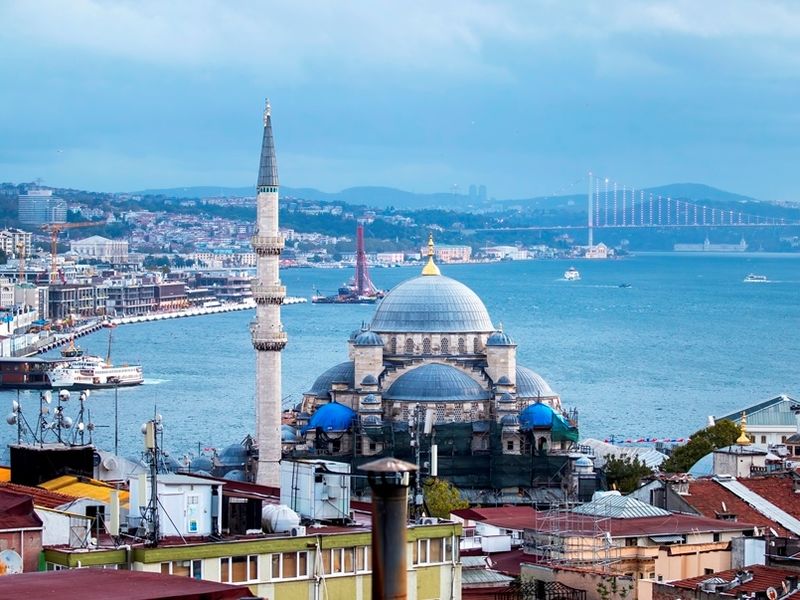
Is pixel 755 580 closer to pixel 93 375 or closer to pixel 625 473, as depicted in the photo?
pixel 625 473

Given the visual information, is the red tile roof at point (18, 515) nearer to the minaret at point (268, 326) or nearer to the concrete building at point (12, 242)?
the minaret at point (268, 326)

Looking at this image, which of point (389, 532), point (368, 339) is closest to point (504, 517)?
point (368, 339)

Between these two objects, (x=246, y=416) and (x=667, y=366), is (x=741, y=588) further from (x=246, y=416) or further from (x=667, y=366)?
(x=667, y=366)

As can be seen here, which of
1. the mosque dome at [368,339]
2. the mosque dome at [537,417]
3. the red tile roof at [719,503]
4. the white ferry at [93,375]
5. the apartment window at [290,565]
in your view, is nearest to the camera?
the apartment window at [290,565]

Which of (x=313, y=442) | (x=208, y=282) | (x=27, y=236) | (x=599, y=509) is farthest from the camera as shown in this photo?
(x=27, y=236)

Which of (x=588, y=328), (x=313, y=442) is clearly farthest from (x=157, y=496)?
(x=588, y=328)

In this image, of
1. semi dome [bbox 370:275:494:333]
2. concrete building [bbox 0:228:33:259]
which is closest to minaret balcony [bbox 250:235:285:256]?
semi dome [bbox 370:275:494:333]

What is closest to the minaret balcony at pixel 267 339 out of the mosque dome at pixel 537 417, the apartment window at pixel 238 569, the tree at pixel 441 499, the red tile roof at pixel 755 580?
the tree at pixel 441 499
